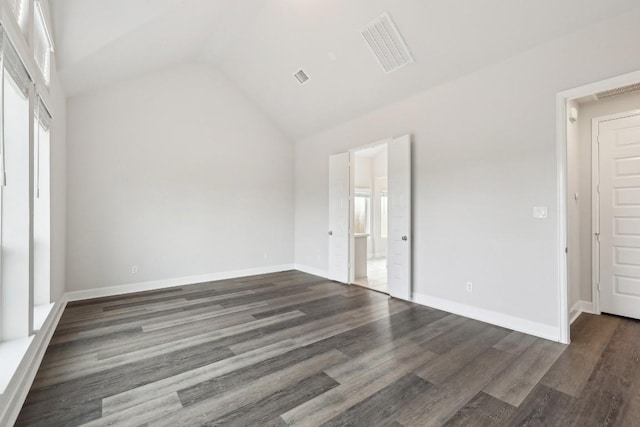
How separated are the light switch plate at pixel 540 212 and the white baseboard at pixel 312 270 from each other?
3.59 m

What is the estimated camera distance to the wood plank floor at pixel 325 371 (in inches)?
70.9

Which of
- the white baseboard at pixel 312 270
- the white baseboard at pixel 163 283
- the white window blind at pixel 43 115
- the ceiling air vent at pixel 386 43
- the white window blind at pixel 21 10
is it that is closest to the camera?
the white window blind at pixel 21 10

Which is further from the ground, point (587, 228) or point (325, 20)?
point (325, 20)

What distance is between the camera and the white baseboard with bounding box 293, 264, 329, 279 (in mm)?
5722

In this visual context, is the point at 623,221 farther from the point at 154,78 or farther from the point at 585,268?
the point at 154,78

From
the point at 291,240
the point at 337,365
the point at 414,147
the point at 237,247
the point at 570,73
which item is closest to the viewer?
the point at 337,365

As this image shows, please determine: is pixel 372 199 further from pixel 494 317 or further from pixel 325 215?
pixel 494 317

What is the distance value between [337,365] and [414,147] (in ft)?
9.92

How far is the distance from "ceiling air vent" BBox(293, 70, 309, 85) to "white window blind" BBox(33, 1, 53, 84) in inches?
118

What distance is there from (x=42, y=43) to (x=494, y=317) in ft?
17.3

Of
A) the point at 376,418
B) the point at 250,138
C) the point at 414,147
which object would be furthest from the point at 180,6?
the point at 376,418

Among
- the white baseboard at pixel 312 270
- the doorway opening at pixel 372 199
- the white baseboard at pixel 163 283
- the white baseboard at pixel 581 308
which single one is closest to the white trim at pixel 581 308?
the white baseboard at pixel 581 308

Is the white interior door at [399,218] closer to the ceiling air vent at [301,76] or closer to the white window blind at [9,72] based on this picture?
the ceiling air vent at [301,76]

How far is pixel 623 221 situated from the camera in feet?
11.3
